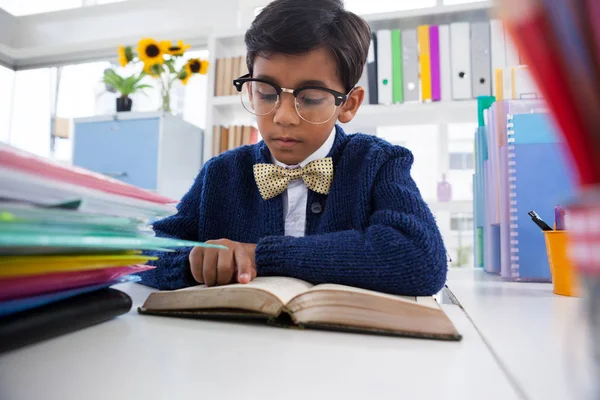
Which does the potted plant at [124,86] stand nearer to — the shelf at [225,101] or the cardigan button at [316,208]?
the shelf at [225,101]

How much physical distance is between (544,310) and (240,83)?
2.11 ft

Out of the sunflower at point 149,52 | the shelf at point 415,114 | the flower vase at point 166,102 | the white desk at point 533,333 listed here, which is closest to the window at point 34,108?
the flower vase at point 166,102

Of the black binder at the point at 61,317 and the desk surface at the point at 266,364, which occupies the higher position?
the black binder at the point at 61,317

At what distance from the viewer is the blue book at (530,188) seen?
0.95m

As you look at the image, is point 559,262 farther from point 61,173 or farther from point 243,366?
point 61,173

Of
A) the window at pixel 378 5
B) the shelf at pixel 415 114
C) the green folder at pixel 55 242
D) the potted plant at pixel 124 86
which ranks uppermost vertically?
the window at pixel 378 5

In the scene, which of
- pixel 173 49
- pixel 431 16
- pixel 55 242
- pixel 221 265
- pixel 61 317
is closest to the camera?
pixel 55 242

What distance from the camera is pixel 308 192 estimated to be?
0.94m

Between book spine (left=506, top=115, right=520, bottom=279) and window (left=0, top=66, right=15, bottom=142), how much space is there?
344cm

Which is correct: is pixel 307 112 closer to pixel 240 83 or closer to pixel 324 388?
pixel 240 83

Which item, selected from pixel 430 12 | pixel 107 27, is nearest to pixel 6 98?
pixel 107 27

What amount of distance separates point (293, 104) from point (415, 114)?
124 cm

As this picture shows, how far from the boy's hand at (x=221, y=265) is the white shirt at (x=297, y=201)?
0.96 ft

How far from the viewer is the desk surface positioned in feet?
0.86
